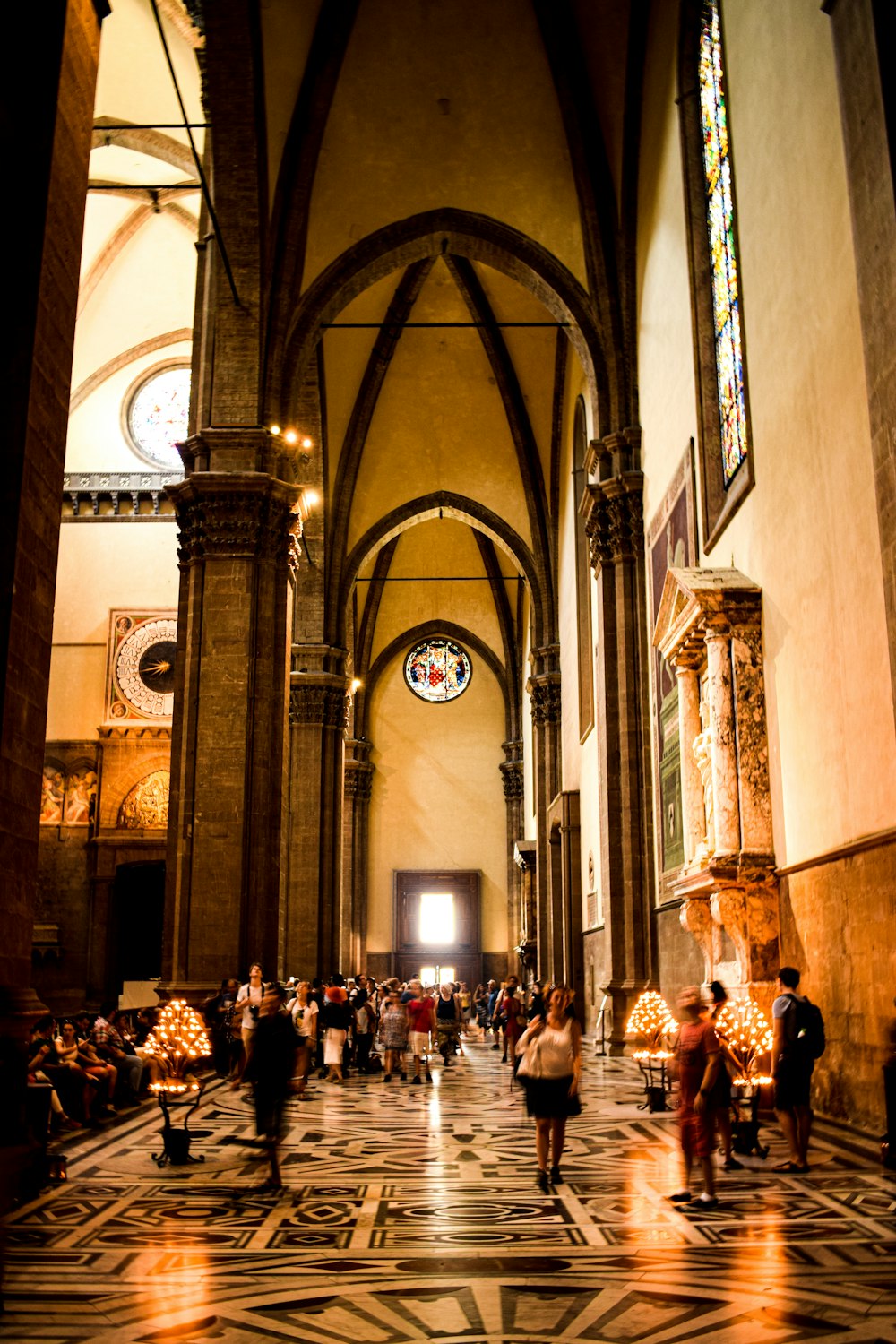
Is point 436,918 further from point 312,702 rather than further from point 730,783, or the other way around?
point 730,783

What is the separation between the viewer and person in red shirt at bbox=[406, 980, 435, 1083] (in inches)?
640

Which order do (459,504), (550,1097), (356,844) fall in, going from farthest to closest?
(356,844)
(459,504)
(550,1097)

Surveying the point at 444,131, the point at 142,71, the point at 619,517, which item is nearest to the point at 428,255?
the point at 444,131

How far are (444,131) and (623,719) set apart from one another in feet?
31.7

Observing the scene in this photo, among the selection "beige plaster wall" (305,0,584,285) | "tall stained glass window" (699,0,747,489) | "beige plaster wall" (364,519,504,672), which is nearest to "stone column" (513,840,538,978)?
"beige plaster wall" (364,519,504,672)

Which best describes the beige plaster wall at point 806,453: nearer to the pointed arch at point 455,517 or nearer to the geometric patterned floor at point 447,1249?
the geometric patterned floor at point 447,1249

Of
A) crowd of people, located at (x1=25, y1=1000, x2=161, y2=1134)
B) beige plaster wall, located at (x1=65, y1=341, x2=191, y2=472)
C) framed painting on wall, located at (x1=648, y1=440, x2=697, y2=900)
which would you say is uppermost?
beige plaster wall, located at (x1=65, y1=341, x2=191, y2=472)

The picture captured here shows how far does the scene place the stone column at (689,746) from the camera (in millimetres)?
12211

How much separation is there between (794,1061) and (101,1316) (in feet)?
14.2

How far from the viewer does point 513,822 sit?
3672 cm

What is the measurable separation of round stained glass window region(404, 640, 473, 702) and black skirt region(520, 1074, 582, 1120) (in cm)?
3043

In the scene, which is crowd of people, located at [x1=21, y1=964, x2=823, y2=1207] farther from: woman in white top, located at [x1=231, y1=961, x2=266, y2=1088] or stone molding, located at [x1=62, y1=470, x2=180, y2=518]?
stone molding, located at [x1=62, y1=470, x2=180, y2=518]

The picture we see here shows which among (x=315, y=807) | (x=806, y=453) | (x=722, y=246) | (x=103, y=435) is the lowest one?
(x=315, y=807)

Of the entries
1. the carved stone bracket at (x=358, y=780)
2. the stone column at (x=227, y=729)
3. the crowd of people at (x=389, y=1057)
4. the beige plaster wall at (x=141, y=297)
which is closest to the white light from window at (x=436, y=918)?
the carved stone bracket at (x=358, y=780)
